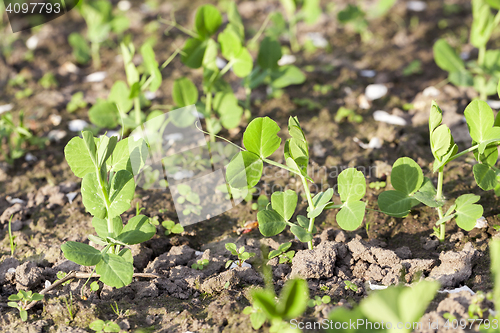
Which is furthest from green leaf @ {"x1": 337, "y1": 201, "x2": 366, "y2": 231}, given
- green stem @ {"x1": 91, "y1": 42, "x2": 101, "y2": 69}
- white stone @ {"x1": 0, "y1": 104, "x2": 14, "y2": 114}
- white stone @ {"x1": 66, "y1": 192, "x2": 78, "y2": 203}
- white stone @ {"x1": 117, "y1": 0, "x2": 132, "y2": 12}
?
white stone @ {"x1": 117, "y1": 0, "x2": 132, "y2": 12}

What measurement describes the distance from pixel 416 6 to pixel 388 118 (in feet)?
6.47

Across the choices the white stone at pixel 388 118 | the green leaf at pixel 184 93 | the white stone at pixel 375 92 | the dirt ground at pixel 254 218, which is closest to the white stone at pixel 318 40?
the dirt ground at pixel 254 218

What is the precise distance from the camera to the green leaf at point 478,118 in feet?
4.84

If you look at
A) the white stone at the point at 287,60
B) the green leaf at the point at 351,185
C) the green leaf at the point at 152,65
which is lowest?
the white stone at the point at 287,60

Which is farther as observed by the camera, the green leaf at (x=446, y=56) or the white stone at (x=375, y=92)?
the white stone at (x=375, y=92)

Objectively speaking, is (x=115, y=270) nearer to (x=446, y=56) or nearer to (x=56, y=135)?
(x=56, y=135)

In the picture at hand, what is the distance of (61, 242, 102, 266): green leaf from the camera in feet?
4.39

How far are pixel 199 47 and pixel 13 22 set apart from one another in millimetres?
2533

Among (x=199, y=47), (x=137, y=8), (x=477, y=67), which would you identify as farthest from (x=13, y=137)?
(x=477, y=67)

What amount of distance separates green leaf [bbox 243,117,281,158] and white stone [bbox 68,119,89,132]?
1.50 metres

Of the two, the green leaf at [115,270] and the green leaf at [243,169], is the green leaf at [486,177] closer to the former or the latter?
the green leaf at [243,169]

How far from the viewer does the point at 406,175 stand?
1.54 meters

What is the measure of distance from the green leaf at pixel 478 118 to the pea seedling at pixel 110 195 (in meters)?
1.16

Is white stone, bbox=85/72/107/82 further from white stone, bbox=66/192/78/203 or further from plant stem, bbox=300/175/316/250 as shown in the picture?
plant stem, bbox=300/175/316/250
